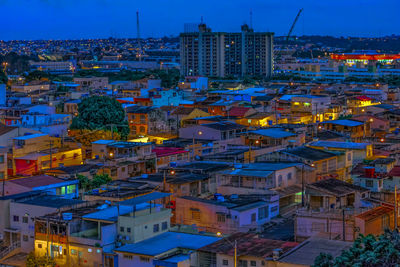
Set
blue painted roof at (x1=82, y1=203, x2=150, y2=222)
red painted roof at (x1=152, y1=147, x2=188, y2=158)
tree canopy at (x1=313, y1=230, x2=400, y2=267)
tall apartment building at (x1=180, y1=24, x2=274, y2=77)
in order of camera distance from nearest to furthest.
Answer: tree canopy at (x1=313, y1=230, x2=400, y2=267), blue painted roof at (x1=82, y1=203, x2=150, y2=222), red painted roof at (x1=152, y1=147, x2=188, y2=158), tall apartment building at (x1=180, y1=24, x2=274, y2=77)

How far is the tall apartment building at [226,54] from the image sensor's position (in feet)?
219

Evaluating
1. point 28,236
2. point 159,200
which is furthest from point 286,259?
point 28,236

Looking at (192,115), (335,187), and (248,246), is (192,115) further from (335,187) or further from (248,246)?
(248,246)

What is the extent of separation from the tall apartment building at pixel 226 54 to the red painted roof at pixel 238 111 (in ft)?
129

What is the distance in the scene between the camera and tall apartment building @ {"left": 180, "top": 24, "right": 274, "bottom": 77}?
219 feet

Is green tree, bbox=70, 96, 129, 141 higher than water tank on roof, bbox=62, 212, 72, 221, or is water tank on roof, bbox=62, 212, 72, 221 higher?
green tree, bbox=70, 96, 129, 141

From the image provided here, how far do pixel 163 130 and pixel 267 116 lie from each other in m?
3.80

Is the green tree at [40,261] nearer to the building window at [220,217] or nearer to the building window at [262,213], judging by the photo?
the building window at [220,217]

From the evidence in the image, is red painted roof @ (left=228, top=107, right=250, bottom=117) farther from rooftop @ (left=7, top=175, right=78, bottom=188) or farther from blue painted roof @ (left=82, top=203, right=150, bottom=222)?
blue painted roof @ (left=82, top=203, right=150, bottom=222)

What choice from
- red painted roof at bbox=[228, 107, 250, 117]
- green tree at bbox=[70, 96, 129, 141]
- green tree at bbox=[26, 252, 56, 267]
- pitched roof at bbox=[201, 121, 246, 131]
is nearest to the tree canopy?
green tree at bbox=[26, 252, 56, 267]

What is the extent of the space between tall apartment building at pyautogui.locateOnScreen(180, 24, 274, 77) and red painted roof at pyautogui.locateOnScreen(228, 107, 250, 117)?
39.2 m

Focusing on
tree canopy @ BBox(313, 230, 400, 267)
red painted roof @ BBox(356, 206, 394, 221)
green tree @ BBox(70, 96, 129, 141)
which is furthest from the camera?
green tree @ BBox(70, 96, 129, 141)

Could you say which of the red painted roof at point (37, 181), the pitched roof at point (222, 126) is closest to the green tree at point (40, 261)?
the red painted roof at point (37, 181)

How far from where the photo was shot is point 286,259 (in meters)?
9.26
